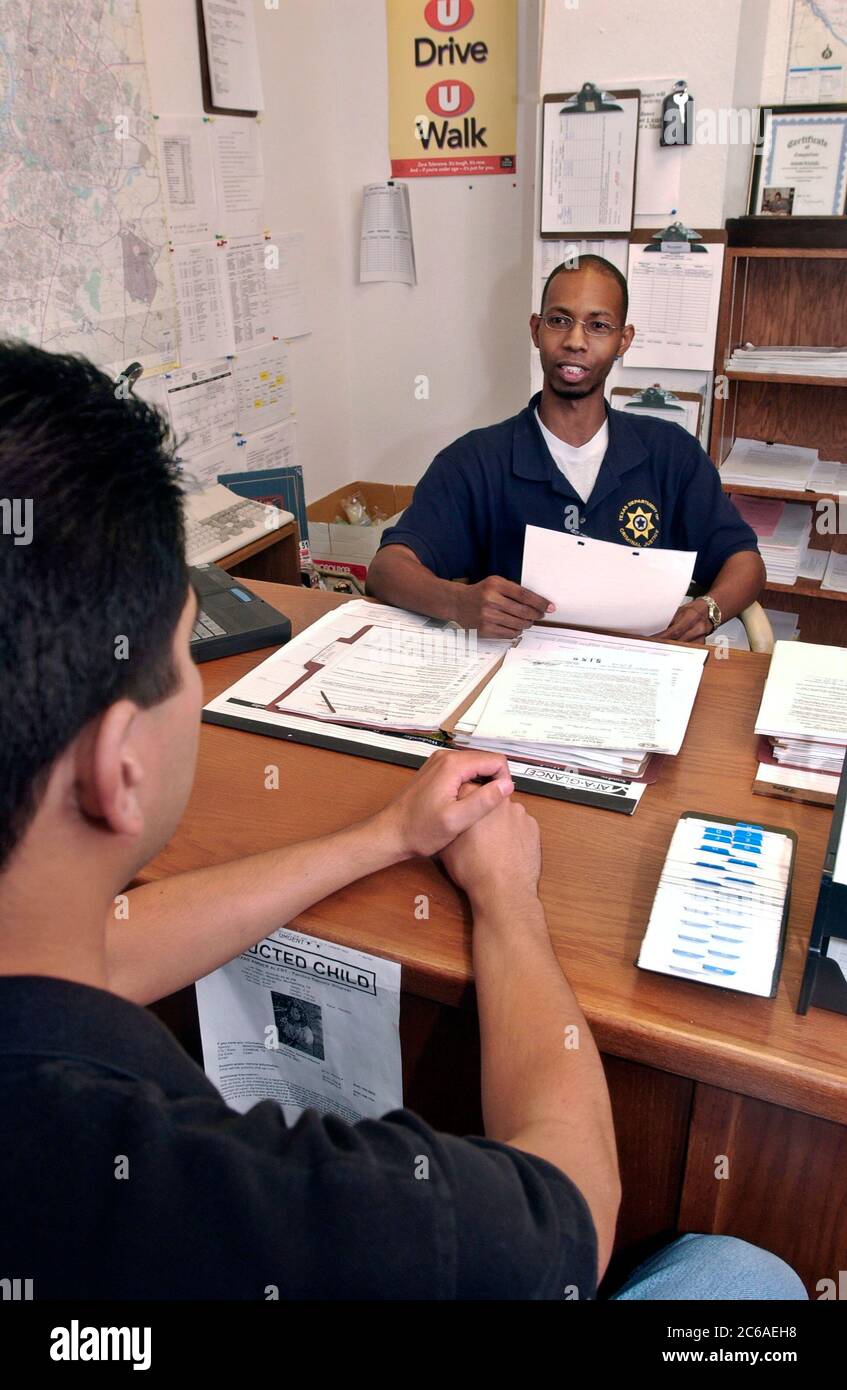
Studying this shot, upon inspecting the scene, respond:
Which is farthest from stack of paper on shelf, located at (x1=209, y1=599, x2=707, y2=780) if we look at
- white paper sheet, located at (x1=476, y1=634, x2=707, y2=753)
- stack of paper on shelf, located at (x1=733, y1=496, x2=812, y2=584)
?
stack of paper on shelf, located at (x1=733, y1=496, x2=812, y2=584)

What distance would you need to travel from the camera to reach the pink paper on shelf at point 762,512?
2.82 meters

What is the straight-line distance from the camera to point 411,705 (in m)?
1.24

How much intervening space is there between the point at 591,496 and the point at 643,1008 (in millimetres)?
1370

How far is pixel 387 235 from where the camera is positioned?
3.49m

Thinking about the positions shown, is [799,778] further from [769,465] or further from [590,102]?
[590,102]

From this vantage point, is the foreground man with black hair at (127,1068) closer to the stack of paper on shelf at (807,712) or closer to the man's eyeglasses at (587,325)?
the stack of paper on shelf at (807,712)

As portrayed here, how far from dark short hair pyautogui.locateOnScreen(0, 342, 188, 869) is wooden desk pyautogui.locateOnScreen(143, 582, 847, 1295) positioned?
0.43m

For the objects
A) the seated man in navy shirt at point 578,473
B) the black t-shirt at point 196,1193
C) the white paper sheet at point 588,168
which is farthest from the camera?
the white paper sheet at point 588,168

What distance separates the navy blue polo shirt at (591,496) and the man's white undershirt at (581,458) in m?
0.02

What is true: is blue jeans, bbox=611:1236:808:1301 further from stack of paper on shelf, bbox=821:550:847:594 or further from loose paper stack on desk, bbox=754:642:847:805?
stack of paper on shelf, bbox=821:550:847:594

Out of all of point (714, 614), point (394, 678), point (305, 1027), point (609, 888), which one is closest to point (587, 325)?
point (714, 614)

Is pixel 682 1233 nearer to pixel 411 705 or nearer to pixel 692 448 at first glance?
pixel 411 705

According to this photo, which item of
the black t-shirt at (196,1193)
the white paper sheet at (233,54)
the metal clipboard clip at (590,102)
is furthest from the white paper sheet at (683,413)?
the black t-shirt at (196,1193)
